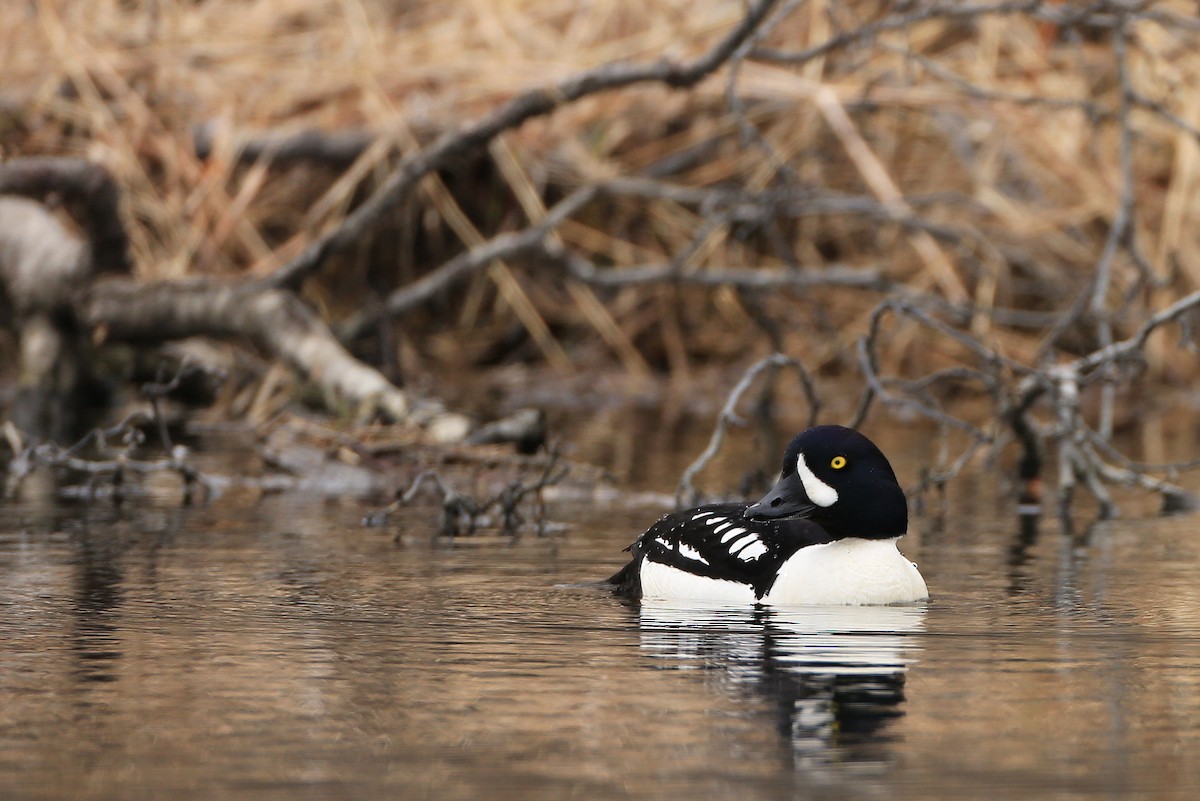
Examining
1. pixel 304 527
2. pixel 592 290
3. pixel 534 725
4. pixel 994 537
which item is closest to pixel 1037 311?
pixel 592 290

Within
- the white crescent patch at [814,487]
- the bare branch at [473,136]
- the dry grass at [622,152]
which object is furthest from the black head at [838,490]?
the dry grass at [622,152]

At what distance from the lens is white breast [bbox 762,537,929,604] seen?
540 cm

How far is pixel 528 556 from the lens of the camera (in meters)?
6.48

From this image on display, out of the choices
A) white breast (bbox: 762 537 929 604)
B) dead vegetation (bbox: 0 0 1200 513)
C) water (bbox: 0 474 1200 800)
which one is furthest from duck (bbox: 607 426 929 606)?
dead vegetation (bbox: 0 0 1200 513)

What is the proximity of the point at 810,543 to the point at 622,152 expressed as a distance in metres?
8.25

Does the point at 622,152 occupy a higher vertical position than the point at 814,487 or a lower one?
higher

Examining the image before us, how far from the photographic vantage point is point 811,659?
464 cm

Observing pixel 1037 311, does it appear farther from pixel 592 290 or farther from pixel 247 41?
pixel 247 41

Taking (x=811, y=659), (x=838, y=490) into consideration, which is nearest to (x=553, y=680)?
(x=811, y=659)

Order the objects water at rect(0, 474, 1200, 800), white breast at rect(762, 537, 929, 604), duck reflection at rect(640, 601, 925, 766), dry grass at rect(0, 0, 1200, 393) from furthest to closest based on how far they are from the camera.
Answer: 1. dry grass at rect(0, 0, 1200, 393)
2. white breast at rect(762, 537, 929, 604)
3. duck reflection at rect(640, 601, 925, 766)
4. water at rect(0, 474, 1200, 800)

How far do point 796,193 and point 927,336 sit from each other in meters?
2.21

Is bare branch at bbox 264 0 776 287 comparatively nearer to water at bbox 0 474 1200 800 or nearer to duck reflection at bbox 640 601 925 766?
water at bbox 0 474 1200 800

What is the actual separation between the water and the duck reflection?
11mm

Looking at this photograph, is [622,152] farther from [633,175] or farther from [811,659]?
[811,659]
